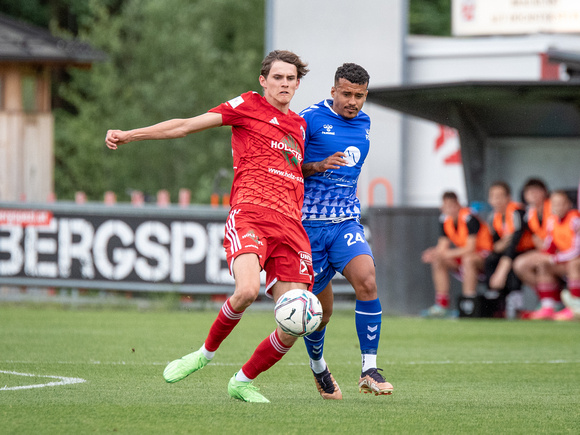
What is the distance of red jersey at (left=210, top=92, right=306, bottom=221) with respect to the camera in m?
6.68

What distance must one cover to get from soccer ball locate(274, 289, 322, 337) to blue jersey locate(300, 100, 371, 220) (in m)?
0.96

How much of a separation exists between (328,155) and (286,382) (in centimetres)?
177

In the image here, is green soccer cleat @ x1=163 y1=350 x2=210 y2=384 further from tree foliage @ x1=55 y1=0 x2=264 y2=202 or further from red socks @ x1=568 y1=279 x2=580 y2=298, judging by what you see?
tree foliage @ x1=55 y1=0 x2=264 y2=202

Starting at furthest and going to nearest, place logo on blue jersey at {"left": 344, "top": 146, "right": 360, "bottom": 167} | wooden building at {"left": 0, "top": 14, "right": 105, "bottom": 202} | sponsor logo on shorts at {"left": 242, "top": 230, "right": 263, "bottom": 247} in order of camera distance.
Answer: wooden building at {"left": 0, "top": 14, "right": 105, "bottom": 202}
logo on blue jersey at {"left": 344, "top": 146, "right": 360, "bottom": 167}
sponsor logo on shorts at {"left": 242, "top": 230, "right": 263, "bottom": 247}

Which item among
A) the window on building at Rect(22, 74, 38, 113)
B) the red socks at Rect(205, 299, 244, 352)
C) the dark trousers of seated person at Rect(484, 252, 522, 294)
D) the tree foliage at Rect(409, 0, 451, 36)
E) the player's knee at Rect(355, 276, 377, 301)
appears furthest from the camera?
the tree foliage at Rect(409, 0, 451, 36)

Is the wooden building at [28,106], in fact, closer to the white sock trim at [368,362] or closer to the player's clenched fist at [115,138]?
the white sock trim at [368,362]

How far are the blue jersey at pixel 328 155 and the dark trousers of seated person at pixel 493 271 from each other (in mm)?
8344

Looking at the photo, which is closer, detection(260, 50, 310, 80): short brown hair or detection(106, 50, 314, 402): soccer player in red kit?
detection(106, 50, 314, 402): soccer player in red kit

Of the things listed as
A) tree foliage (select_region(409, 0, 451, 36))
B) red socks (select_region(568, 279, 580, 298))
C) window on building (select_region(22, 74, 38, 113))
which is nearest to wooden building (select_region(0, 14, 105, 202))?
window on building (select_region(22, 74, 38, 113))

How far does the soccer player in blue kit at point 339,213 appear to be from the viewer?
7.06 m

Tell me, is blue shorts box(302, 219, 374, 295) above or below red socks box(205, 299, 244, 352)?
above

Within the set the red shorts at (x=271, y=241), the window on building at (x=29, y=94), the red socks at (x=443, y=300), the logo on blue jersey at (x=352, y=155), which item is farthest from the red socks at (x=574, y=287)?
the window on building at (x=29, y=94)

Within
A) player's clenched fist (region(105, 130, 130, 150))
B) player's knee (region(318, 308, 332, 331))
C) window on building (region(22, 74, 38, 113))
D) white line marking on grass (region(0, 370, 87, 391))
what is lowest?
white line marking on grass (region(0, 370, 87, 391))

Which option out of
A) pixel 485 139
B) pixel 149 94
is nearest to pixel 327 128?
pixel 485 139
